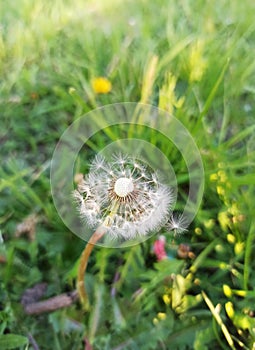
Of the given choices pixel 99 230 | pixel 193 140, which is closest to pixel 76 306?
Answer: pixel 99 230

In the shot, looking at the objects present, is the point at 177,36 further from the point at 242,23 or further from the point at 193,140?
the point at 193,140

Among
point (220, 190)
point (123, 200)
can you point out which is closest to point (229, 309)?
point (220, 190)

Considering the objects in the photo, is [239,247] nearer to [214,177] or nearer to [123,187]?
[214,177]

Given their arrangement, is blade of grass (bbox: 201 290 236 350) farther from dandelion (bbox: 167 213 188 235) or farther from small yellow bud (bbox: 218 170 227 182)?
small yellow bud (bbox: 218 170 227 182)

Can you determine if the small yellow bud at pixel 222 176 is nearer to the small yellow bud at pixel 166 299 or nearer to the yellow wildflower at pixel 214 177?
the yellow wildflower at pixel 214 177

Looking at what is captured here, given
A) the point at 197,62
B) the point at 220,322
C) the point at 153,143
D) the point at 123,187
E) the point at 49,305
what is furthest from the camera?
the point at 197,62

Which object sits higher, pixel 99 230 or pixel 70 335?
pixel 99 230
